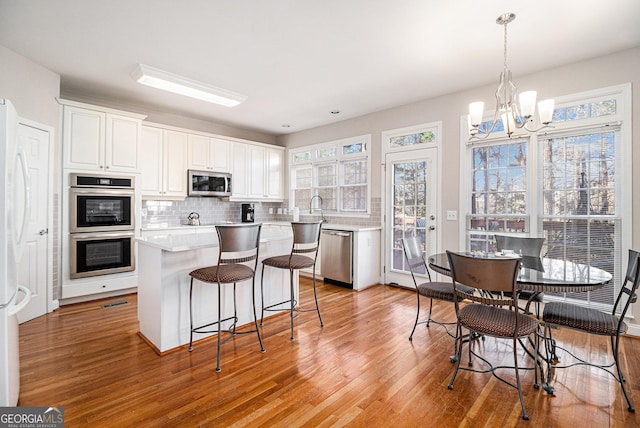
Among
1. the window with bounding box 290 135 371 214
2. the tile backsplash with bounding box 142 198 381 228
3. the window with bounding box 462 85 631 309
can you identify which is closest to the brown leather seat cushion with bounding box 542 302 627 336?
the window with bounding box 462 85 631 309

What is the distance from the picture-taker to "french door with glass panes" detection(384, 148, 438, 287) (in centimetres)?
427

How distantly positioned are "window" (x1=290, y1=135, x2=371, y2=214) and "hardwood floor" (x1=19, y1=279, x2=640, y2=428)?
2646 millimetres

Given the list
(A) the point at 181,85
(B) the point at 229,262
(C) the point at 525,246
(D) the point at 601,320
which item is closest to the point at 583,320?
(D) the point at 601,320

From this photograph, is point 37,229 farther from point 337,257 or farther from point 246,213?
point 337,257

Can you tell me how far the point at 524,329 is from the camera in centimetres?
186

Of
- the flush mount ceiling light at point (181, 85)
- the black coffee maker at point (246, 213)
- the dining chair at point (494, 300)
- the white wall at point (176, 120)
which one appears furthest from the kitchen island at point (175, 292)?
the black coffee maker at point (246, 213)

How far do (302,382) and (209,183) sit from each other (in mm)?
3906

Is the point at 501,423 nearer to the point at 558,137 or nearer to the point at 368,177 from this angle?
the point at 558,137

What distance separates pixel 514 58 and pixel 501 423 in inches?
127

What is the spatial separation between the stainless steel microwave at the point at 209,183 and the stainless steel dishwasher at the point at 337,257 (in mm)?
1943

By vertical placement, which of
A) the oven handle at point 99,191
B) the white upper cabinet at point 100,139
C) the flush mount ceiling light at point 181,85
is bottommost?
the oven handle at point 99,191

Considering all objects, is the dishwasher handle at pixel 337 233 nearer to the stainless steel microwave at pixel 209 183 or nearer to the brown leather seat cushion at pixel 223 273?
the stainless steel microwave at pixel 209 183

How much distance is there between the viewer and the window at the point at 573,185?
2980 mm

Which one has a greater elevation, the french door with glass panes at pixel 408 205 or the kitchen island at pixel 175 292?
the french door with glass panes at pixel 408 205
